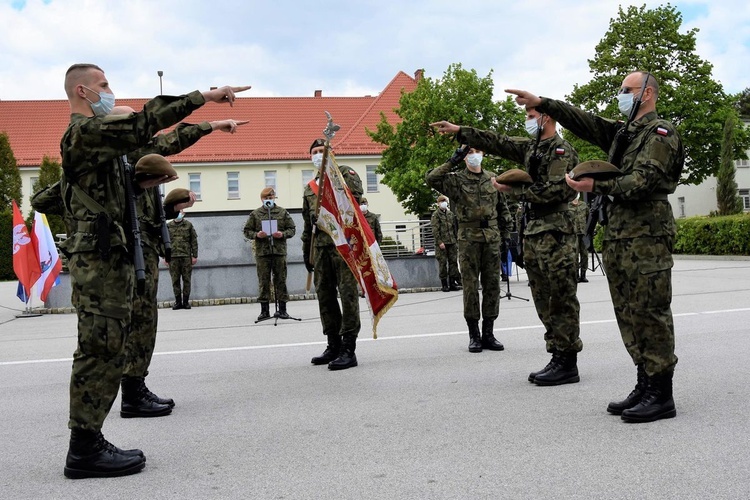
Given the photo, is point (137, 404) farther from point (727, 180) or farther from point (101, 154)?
point (727, 180)

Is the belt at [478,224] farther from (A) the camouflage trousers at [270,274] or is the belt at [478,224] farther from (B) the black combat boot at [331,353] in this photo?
(A) the camouflage trousers at [270,274]

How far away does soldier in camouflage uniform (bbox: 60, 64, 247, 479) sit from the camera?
4.07m

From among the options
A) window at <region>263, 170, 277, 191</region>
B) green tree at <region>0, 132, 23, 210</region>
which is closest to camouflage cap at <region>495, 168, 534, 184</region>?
green tree at <region>0, 132, 23, 210</region>

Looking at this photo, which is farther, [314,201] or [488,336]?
[488,336]

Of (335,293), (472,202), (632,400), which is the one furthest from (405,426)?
(472,202)

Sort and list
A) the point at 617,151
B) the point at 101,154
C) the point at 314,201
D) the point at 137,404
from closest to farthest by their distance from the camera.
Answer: the point at 101,154, the point at 617,151, the point at 137,404, the point at 314,201

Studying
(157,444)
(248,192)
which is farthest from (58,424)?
(248,192)

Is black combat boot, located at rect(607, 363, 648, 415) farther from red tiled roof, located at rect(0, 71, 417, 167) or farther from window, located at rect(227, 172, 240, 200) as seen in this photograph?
window, located at rect(227, 172, 240, 200)

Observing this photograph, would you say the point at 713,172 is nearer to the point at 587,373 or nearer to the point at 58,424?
the point at 587,373

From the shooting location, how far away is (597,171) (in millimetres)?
4730

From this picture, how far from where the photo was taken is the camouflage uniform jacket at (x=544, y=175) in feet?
20.4

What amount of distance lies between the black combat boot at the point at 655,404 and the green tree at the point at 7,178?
39348mm

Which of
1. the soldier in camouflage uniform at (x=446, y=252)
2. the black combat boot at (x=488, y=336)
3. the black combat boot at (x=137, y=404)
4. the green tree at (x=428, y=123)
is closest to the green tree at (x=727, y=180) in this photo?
the green tree at (x=428, y=123)

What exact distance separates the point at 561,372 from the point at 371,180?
48066 millimetres
